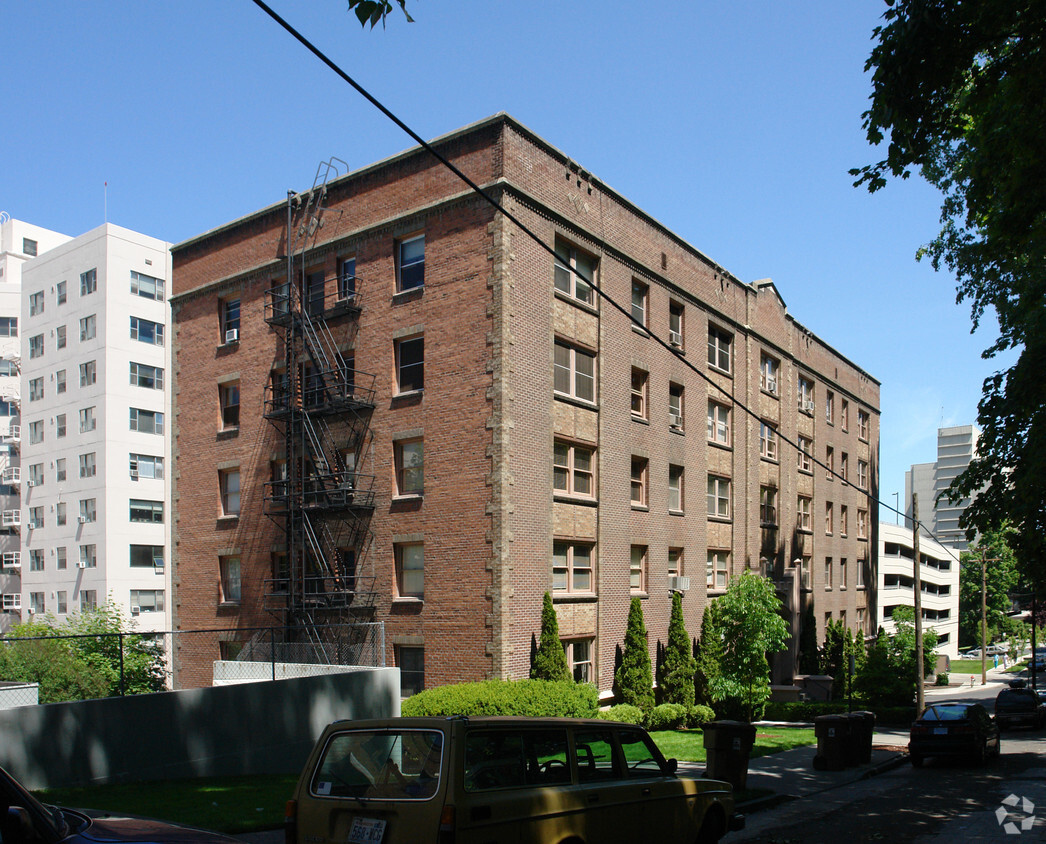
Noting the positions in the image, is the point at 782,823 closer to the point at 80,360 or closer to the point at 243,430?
the point at 243,430

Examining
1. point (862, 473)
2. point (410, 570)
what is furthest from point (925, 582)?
point (410, 570)

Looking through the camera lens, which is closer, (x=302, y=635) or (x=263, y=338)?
(x=302, y=635)

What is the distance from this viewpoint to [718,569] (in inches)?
1421

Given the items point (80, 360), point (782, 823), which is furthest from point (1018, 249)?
point (80, 360)

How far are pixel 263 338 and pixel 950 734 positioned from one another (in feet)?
75.7

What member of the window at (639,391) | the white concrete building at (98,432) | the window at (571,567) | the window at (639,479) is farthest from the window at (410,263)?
the white concrete building at (98,432)

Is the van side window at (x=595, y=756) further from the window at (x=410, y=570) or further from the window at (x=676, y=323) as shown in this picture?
the window at (x=676, y=323)

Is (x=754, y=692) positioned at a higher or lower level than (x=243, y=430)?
lower

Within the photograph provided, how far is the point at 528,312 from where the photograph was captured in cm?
2545

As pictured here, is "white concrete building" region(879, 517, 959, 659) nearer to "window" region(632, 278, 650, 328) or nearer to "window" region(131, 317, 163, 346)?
"window" region(632, 278, 650, 328)

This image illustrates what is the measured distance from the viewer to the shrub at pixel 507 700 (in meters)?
20.9

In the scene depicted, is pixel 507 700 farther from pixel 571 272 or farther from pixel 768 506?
pixel 768 506

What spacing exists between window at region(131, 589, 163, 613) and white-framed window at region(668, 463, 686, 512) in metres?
34.7

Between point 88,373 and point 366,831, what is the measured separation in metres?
54.1
